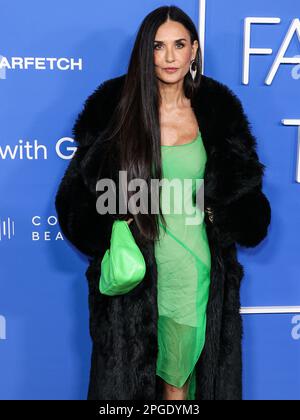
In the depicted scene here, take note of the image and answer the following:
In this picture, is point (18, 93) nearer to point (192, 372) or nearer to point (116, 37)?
point (116, 37)

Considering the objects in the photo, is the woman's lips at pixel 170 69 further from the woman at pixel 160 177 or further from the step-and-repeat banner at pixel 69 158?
the step-and-repeat banner at pixel 69 158

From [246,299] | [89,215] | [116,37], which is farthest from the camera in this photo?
[246,299]

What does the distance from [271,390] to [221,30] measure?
1258mm

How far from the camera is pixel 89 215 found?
146 cm

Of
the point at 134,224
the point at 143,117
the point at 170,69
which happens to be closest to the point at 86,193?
the point at 134,224

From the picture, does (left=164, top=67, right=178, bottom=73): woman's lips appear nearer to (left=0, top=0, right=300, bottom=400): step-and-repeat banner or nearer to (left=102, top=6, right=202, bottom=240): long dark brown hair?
(left=102, top=6, right=202, bottom=240): long dark brown hair

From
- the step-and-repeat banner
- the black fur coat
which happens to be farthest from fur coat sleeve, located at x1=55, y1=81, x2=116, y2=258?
the step-and-repeat banner

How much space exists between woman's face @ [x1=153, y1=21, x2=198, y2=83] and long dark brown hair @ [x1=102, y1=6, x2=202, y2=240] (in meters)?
0.02

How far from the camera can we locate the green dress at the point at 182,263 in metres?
1.45

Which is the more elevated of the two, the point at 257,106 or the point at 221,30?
the point at 221,30

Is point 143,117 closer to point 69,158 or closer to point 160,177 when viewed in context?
point 160,177

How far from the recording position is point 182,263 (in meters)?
1.45

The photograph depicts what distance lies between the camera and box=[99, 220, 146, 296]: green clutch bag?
1.33 metres
